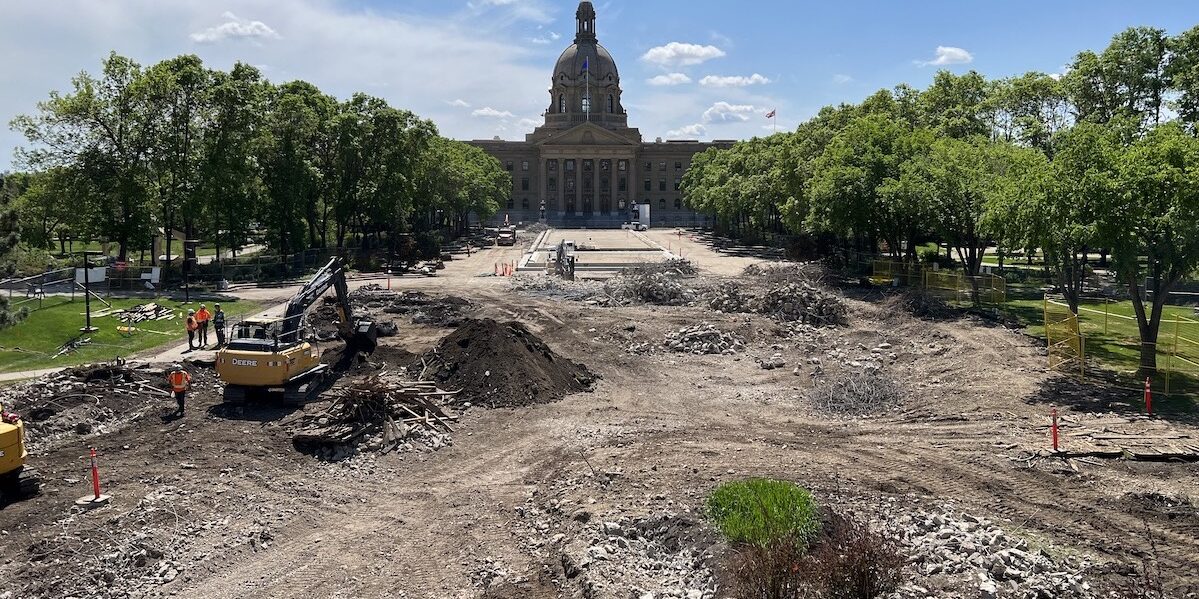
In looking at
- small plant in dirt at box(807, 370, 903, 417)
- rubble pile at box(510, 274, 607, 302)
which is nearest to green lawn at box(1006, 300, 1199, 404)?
small plant in dirt at box(807, 370, 903, 417)

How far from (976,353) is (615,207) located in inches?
4669

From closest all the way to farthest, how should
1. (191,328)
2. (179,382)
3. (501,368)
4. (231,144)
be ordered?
(179,382) → (501,368) → (191,328) → (231,144)

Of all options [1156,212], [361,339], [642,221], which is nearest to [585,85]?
[642,221]

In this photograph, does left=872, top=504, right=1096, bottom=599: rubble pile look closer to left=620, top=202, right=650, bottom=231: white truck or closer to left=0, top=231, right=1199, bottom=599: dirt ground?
left=0, top=231, right=1199, bottom=599: dirt ground

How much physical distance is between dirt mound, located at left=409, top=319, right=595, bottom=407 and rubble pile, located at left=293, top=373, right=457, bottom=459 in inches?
85.1

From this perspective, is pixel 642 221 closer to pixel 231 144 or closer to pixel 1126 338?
pixel 231 144

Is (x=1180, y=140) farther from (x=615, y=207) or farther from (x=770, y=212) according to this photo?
(x=615, y=207)

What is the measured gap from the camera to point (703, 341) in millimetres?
30156

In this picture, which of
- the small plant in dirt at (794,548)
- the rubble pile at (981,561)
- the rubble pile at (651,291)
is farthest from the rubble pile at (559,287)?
the rubble pile at (981,561)

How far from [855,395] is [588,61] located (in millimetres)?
143917

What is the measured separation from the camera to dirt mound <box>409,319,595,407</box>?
74.9 feet

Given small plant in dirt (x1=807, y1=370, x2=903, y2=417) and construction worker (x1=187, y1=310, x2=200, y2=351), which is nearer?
small plant in dirt (x1=807, y1=370, x2=903, y2=417)

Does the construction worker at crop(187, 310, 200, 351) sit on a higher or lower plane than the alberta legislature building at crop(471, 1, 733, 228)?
lower

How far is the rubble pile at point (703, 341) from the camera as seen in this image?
1169 inches
